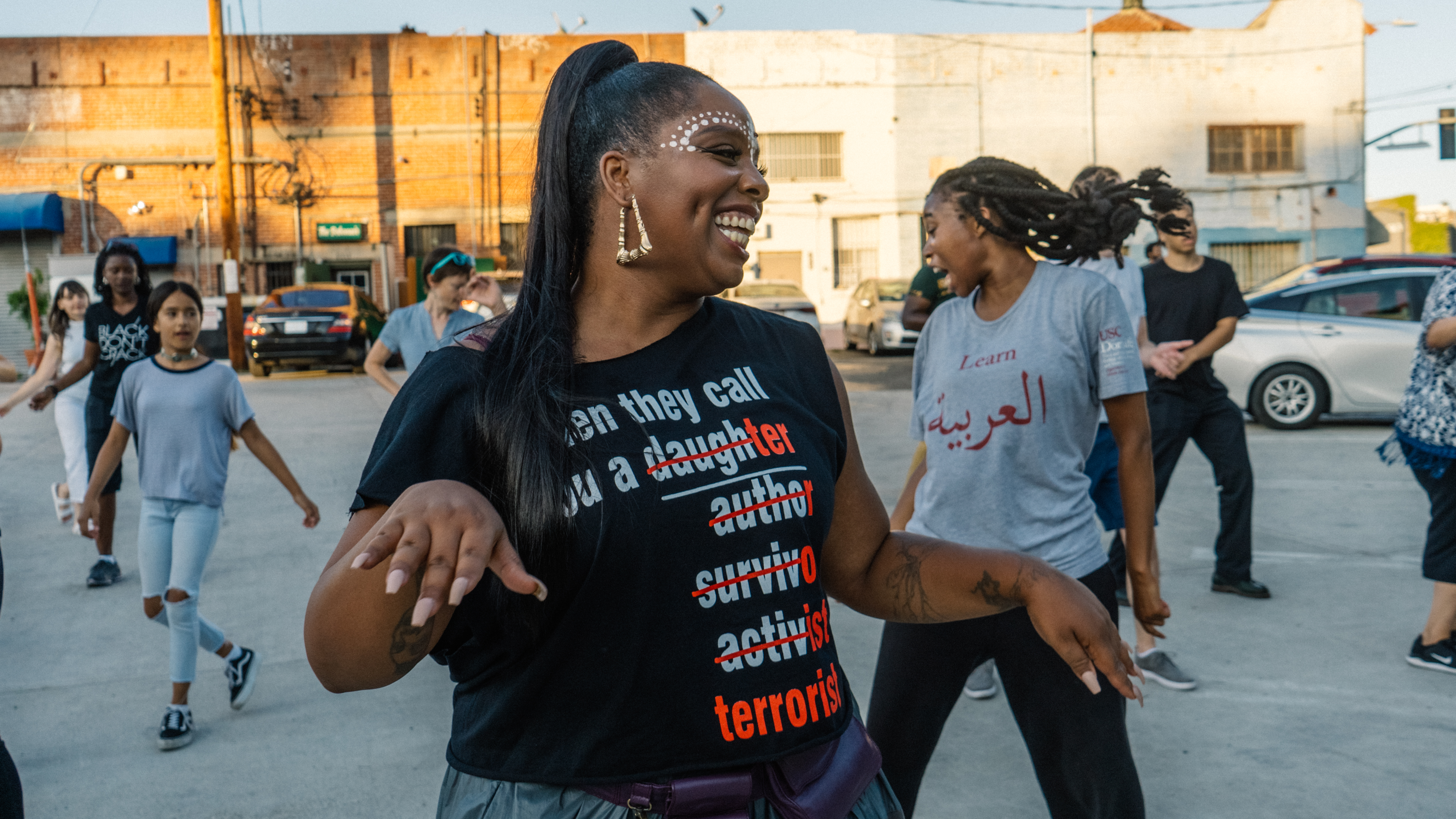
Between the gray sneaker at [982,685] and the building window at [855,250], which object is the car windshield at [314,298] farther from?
the gray sneaker at [982,685]

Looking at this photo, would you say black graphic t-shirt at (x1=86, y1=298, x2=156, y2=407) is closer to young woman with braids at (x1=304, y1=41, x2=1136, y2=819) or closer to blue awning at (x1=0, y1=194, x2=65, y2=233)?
young woman with braids at (x1=304, y1=41, x2=1136, y2=819)

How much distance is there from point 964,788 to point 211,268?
2816cm

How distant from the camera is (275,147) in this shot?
1111 inches

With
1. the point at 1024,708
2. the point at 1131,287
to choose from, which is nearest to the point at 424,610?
the point at 1024,708

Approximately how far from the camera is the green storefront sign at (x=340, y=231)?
28297 mm

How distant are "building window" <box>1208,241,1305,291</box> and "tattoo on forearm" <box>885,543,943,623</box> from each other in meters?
31.3

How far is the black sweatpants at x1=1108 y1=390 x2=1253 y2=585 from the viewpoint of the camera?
18.3ft

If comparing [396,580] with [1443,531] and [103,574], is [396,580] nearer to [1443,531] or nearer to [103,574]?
[1443,531]

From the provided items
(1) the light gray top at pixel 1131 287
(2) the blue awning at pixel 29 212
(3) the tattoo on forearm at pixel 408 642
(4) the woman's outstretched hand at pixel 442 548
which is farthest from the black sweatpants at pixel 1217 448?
(2) the blue awning at pixel 29 212

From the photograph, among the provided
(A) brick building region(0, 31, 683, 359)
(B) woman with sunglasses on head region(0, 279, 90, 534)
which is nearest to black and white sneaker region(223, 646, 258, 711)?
(B) woman with sunglasses on head region(0, 279, 90, 534)

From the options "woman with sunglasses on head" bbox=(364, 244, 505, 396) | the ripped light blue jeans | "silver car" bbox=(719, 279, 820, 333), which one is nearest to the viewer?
the ripped light blue jeans

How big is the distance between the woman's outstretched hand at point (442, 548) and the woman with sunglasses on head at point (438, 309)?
4776mm

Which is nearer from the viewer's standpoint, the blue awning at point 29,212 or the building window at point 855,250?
the blue awning at point 29,212

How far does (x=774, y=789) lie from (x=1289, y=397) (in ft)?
36.7
